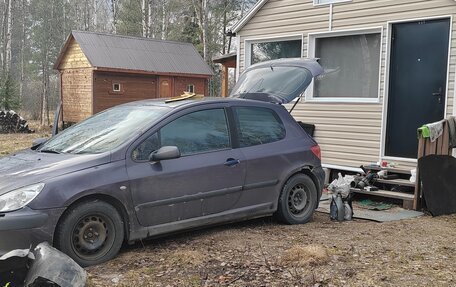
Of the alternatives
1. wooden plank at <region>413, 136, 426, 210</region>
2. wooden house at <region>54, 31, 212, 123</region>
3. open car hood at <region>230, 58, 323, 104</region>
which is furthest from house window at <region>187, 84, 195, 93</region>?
wooden plank at <region>413, 136, 426, 210</region>

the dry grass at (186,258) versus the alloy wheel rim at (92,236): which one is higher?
the alloy wheel rim at (92,236)

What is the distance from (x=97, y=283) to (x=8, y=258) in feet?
2.38

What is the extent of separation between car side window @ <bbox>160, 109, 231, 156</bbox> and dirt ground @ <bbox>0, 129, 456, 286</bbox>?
101 centimetres

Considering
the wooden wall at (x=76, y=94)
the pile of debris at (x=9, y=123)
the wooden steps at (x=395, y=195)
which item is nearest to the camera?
the wooden steps at (x=395, y=195)

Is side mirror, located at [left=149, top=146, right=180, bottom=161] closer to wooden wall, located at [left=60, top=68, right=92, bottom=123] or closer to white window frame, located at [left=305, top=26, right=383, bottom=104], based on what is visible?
white window frame, located at [left=305, top=26, right=383, bottom=104]

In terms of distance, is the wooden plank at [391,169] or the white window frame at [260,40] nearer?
the wooden plank at [391,169]

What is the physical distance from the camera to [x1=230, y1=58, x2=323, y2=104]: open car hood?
6.62 m

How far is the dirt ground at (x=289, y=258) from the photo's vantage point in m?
4.12

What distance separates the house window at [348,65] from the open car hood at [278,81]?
2.44 meters

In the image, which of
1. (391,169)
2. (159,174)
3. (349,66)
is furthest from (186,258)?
(349,66)

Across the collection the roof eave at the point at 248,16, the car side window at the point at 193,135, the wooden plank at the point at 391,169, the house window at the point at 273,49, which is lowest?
the wooden plank at the point at 391,169

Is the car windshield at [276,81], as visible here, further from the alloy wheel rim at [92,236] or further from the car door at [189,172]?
the alloy wheel rim at [92,236]

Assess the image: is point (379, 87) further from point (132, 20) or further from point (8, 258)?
point (132, 20)

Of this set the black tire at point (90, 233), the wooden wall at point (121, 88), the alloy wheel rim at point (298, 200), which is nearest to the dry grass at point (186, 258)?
the black tire at point (90, 233)
